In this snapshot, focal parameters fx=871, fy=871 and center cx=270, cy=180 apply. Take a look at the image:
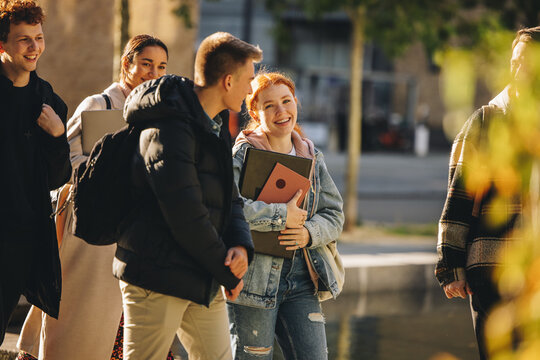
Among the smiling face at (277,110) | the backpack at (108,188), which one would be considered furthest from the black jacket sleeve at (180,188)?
the smiling face at (277,110)

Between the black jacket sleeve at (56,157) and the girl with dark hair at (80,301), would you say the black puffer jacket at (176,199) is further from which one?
the girl with dark hair at (80,301)

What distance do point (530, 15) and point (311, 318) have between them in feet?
25.5

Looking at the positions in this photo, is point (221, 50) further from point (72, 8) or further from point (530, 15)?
point (530, 15)

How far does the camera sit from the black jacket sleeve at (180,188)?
2.81m

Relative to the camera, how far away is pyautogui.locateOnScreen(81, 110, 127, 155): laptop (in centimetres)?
409

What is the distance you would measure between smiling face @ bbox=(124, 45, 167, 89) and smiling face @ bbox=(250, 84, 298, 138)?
60cm

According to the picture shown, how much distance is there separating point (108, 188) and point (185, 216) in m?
0.36

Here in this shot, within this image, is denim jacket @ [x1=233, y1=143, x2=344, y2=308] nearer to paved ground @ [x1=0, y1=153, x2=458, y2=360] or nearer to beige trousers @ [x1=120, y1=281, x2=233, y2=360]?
beige trousers @ [x1=120, y1=281, x2=233, y2=360]

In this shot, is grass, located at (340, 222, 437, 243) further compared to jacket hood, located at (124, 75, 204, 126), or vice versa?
grass, located at (340, 222, 437, 243)

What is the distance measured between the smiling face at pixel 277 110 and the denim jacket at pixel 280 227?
15 centimetres

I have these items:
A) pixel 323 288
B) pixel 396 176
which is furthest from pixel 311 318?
pixel 396 176

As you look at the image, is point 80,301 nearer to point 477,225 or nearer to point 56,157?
point 56,157

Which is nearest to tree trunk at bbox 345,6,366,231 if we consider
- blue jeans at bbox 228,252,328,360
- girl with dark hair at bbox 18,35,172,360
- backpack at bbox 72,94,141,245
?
girl with dark hair at bbox 18,35,172,360

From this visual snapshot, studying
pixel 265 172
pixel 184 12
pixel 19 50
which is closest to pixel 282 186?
pixel 265 172
